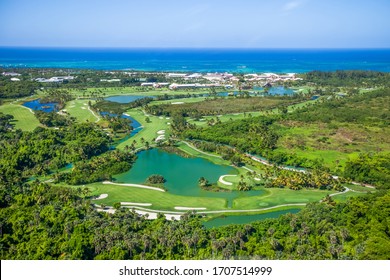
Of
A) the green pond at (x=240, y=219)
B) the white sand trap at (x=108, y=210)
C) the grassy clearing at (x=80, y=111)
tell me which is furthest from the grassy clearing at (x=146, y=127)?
the green pond at (x=240, y=219)

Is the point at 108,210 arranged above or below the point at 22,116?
below

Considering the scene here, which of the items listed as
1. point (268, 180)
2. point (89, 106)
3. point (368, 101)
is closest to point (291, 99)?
point (368, 101)

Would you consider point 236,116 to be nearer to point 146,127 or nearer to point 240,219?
point 146,127

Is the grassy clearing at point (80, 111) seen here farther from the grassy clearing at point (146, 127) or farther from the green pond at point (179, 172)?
the green pond at point (179, 172)

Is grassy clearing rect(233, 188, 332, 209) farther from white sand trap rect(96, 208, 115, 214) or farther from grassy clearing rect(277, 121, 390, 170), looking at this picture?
white sand trap rect(96, 208, 115, 214)

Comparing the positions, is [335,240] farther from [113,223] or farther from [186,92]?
[186,92]

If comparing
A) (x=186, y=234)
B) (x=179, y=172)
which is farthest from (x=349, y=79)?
(x=186, y=234)

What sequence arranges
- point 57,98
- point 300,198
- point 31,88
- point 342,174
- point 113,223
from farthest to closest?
point 31,88, point 57,98, point 342,174, point 300,198, point 113,223
